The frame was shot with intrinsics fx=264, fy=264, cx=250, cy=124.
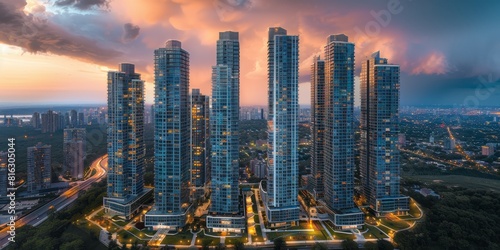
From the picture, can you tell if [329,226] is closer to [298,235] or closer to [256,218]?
[298,235]

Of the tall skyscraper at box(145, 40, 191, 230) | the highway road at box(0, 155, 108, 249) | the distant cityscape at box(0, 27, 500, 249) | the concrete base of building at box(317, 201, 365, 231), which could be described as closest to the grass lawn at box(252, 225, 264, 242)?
the distant cityscape at box(0, 27, 500, 249)

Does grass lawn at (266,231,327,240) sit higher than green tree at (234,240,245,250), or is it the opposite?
green tree at (234,240,245,250)

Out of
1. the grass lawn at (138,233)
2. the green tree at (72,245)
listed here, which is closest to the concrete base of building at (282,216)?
the grass lawn at (138,233)

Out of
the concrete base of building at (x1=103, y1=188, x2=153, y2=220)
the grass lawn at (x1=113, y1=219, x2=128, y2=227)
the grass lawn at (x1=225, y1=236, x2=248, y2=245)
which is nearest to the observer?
the grass lawn at (x1=225, y1=236, x2=248, y2=245)

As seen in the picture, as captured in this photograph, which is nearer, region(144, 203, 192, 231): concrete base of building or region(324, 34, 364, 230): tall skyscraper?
region(144, 203, 192, 231): concrete base of building

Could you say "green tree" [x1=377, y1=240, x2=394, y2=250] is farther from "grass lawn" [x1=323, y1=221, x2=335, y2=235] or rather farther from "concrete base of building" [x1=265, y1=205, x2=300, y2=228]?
"concrete base of building" [x1=265, y1=205, x2=300, y2=228]

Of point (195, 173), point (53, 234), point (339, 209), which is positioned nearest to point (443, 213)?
point (339, 209)

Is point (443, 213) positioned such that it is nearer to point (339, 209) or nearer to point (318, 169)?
point (339, 209)
